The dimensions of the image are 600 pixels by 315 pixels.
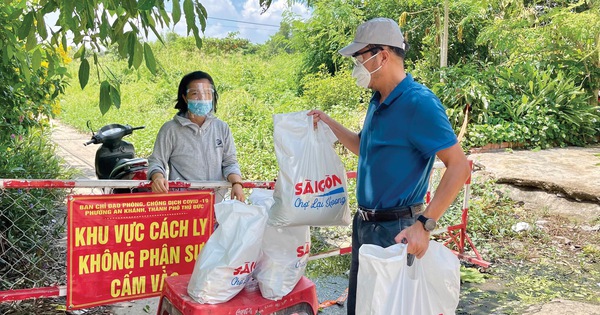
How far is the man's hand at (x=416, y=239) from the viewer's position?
2.05 meters

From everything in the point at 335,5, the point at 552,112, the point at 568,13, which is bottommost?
the point at 552,112

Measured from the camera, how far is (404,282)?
2014 mm

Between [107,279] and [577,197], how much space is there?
6.03 metres

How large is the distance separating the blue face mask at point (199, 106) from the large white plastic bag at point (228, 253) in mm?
877

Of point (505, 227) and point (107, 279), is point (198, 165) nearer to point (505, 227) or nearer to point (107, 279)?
point (107, 279)

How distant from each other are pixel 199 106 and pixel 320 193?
3.19 feet

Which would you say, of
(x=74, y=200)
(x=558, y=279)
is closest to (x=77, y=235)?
(x=74, y=200)

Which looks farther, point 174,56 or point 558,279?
point 174,56

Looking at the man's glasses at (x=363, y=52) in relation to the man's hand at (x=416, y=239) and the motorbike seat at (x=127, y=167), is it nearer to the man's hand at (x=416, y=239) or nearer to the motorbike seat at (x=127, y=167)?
the man's hand at (x=416, y=239)

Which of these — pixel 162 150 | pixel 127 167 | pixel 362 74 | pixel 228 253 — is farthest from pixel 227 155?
pixel 362 74

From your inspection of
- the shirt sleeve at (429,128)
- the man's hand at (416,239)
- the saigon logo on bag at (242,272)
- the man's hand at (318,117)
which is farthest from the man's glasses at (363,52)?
the saigon logo on bag at (242,272)

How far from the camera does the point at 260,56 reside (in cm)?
2297

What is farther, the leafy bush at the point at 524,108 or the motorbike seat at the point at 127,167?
the leafy bush at the point at 524,108

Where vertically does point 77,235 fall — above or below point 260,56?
below
